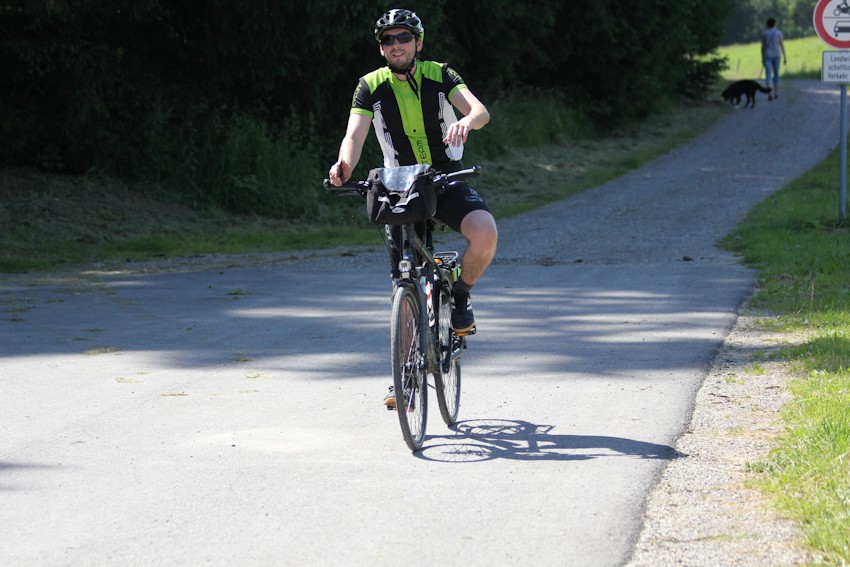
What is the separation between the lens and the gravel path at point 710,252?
421cm

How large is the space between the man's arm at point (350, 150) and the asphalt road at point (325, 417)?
1.26 metres

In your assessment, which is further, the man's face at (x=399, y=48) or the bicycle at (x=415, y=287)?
the man's face at (x=399, y=48)

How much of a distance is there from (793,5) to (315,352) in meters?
116

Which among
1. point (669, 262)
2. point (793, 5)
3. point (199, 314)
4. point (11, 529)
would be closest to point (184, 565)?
point (11, 529)

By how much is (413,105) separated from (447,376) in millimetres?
1368

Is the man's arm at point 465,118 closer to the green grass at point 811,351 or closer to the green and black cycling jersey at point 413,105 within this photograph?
the green and black cycling jersey at point 413,105

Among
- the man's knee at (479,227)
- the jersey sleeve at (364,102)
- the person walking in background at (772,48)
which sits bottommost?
the man's knee at (479,227)

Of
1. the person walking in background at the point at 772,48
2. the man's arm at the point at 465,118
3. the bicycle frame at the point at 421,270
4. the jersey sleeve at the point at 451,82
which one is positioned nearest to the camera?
the man's arm at the point at 465,118

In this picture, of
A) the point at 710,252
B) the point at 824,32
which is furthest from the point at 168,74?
the point at 824,32

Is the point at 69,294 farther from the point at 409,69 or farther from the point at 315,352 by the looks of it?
the point at 409,69

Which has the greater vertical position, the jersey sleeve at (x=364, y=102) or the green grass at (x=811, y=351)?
the jersey sleeve at (x=364, y=102)

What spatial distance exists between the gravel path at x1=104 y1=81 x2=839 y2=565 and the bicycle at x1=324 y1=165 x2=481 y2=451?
1191mm

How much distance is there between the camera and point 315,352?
314 inches

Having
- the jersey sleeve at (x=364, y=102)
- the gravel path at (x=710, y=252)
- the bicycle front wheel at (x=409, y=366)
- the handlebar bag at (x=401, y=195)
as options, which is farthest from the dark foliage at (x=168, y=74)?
the bicycle front wheel at (x=409, y=366)
